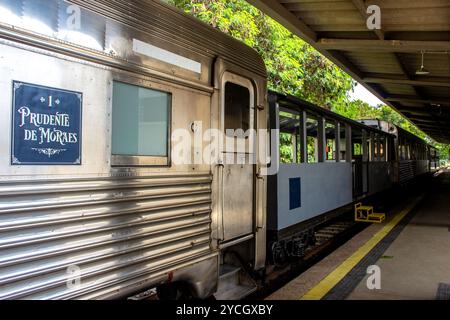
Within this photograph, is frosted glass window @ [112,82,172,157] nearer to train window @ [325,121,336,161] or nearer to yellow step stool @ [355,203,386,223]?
train window @ [325,121,336,161]

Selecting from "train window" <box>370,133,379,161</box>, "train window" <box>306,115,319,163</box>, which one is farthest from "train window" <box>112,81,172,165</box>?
"train window" <box>370,133,379,161</box>

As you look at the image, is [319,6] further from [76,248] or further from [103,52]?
[76,248]

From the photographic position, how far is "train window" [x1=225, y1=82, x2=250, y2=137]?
4.49 metres

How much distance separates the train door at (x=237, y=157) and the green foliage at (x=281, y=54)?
Answer: 9.20 ft

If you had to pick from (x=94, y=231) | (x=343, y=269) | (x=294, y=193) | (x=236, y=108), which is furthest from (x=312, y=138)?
(x=94, y=231)

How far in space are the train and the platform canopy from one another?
11.3 feet

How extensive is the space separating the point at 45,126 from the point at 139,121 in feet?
2.86

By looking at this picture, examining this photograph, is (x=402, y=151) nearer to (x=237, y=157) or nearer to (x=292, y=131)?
(x=292, y=131)

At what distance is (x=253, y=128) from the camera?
15.9 ft

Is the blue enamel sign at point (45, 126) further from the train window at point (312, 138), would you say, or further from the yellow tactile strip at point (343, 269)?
the train window at point (312, 138)

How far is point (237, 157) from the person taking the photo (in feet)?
15.0

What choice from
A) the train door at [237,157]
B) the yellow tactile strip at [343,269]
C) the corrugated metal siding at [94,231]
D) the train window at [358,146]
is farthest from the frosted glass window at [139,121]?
the train window at [358,146]

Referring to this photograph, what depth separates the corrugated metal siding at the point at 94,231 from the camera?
2.39m

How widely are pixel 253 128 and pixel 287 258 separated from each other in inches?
108
